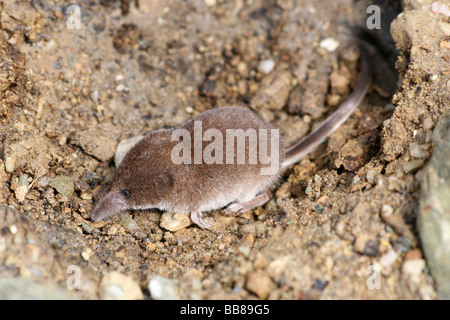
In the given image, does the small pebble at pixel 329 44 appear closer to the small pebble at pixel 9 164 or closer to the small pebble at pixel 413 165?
the small pebble at pixel 413 165

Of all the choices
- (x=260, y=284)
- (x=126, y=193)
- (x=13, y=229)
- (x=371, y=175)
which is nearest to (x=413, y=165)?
(x=371, y=175)

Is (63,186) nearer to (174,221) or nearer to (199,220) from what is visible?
(174,221)

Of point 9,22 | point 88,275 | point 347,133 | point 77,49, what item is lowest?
point 88,275

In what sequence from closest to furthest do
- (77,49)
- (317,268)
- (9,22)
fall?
1. (317,268)
2. (9,22)
3. (77,49)

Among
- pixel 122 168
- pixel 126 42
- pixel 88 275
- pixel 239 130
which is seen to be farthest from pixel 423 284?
pixel 126 42

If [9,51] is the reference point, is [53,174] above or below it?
below

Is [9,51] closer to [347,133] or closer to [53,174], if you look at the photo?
[53,174]

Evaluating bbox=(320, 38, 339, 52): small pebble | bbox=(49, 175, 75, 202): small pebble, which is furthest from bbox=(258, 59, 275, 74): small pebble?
bbox=(49, 175, 75, 202): small pebble
